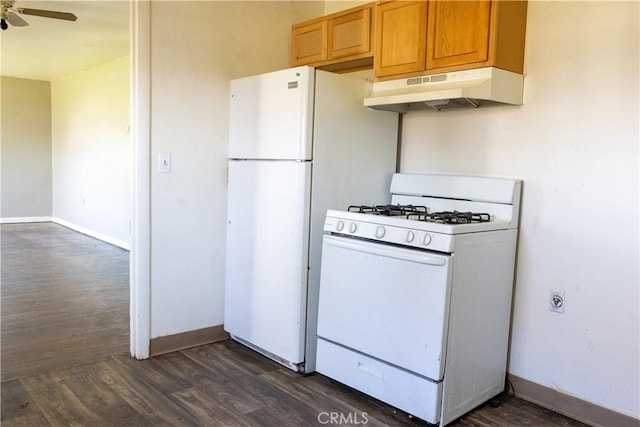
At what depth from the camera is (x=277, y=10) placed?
3.40 meters

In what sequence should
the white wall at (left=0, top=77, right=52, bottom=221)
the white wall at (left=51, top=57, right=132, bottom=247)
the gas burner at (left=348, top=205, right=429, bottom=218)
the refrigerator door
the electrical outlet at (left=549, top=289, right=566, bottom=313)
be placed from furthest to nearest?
the white wall at (left=0, top=77, right=52, bottom=221) < the white wall at (left=51, top=57, right=132, bottom=247) < the refrigerator door < the gas burner at (left=348, top=205, right=429, bottom=218) < the electrical outlet at (left=549, top=289, right=566, bottom=313)

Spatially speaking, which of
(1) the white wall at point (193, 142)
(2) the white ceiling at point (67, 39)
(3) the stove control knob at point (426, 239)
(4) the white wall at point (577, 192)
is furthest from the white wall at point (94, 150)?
(4) the white wall at point (577, 192)

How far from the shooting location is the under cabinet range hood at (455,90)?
2.33 metres

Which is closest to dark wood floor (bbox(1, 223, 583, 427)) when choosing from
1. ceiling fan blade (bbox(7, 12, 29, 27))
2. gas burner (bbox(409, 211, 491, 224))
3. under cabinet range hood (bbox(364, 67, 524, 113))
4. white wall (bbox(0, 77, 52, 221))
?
gas burner (bbox(409, 211, 491, 224))

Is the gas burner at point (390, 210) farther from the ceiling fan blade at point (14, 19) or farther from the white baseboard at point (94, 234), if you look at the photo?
the white baseboard at point (94, 234)

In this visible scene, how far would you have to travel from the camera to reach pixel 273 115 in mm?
2840

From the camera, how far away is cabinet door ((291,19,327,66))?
10.8 ft

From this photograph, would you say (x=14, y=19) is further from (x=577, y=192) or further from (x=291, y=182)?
(x=577, y=192)

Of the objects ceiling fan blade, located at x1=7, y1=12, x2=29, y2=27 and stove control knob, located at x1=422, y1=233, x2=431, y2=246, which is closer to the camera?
stove control knob, located at x1=422, y1=233, x2=431, y2=246

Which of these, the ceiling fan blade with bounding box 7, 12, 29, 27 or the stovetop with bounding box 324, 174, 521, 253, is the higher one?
the ceiling fan blade with bounding box 7, 12, 29, 27

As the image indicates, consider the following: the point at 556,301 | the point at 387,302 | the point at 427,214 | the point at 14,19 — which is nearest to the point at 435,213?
the point at 427,214

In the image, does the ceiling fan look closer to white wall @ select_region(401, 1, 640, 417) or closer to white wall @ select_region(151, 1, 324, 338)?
white wall @ select_region(151, 1, 324, 338)

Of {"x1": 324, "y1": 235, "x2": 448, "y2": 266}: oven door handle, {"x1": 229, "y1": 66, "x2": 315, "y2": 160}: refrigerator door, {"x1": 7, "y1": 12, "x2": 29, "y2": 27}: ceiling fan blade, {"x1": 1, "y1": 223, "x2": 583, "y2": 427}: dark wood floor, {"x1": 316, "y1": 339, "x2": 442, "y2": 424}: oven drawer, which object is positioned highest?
{"x1": 7, "y1": 12, "x2": 29, "y2": 27}: ceiling fan blade

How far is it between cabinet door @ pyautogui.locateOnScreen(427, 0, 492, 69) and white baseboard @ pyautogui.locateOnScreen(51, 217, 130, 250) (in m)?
5.17
